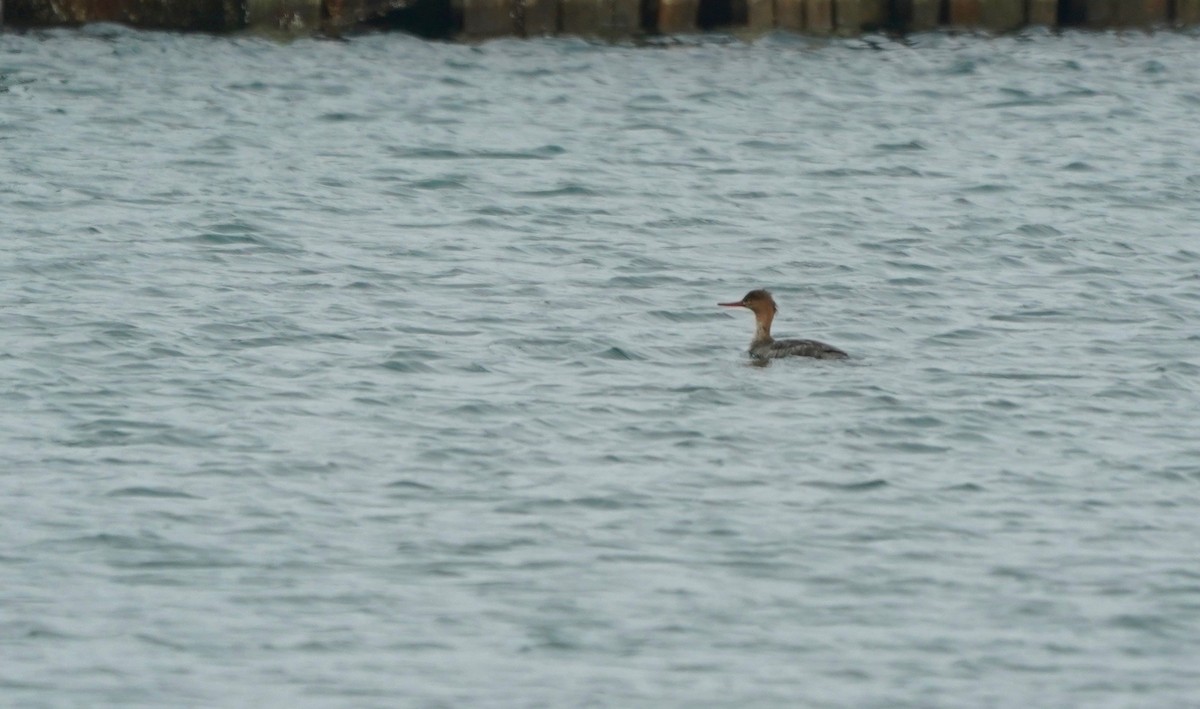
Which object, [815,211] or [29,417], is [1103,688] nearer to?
[29,417]

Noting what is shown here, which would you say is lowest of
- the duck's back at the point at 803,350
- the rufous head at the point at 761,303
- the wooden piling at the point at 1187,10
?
the duck's back at the point at 803,350

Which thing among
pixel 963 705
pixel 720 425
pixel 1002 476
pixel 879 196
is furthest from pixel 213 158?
pixel 963 705

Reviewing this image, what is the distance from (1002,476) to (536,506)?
9.17 feet

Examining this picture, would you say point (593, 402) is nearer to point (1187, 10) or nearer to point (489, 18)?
point (489, 18)

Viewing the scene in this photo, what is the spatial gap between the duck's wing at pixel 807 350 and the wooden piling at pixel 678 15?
15.1 metres

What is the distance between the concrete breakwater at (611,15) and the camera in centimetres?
3014

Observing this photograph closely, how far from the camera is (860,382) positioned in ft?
49.1

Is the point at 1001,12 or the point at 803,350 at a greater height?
the point at 1001,12

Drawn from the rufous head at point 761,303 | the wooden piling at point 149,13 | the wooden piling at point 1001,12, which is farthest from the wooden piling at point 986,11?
the rufous head at point 761,303

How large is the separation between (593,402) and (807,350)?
1987mm

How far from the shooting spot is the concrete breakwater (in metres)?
30.1

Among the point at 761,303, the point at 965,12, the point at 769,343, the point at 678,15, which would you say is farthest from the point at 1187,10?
the point at 769,343

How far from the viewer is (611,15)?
3022cm

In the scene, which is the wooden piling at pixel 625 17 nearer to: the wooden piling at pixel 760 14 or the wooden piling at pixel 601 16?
the wooden piling at pixel 601 16
